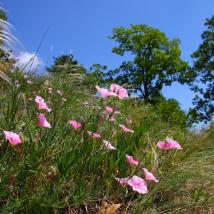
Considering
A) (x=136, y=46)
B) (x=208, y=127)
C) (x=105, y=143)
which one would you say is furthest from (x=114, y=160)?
(x=136, y=46)

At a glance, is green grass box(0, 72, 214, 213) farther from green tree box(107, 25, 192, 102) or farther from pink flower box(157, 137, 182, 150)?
green tree box(107, 25, 192, 102)

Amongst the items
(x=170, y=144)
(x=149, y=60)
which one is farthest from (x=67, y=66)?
(x=149, y=60)

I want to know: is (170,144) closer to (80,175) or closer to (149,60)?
(80,175)

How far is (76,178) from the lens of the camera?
2197 mm

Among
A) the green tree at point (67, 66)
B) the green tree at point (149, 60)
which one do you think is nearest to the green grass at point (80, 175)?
the green tree at point (67, 66)

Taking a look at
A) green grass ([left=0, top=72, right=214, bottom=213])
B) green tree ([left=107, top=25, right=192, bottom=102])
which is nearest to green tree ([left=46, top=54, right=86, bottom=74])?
green grass ([left=0, top=72, right=214, bottom=213])

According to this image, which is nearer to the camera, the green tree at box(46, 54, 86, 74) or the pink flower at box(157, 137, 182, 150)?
the pink flower at box(157, 137, 182, 150)

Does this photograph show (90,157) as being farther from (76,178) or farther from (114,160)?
(114,160)

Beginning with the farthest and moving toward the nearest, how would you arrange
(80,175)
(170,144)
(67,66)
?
(67,66)
(170,144)
(80,175)

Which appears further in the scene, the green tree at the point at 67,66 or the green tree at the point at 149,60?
the green tree at the point at 149,60

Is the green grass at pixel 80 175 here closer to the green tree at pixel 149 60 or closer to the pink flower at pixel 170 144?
the pink flower at pixel 170 144

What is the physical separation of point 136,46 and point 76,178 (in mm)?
26152

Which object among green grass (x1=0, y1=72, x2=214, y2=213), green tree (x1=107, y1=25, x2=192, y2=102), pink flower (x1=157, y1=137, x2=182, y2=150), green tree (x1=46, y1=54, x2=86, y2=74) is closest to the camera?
green grass (x1=0, y1=72, x2=214, y2=213)

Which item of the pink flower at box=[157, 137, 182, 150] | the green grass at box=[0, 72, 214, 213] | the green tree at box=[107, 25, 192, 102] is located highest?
the green tree at box=[107, 25, 192, 102]
